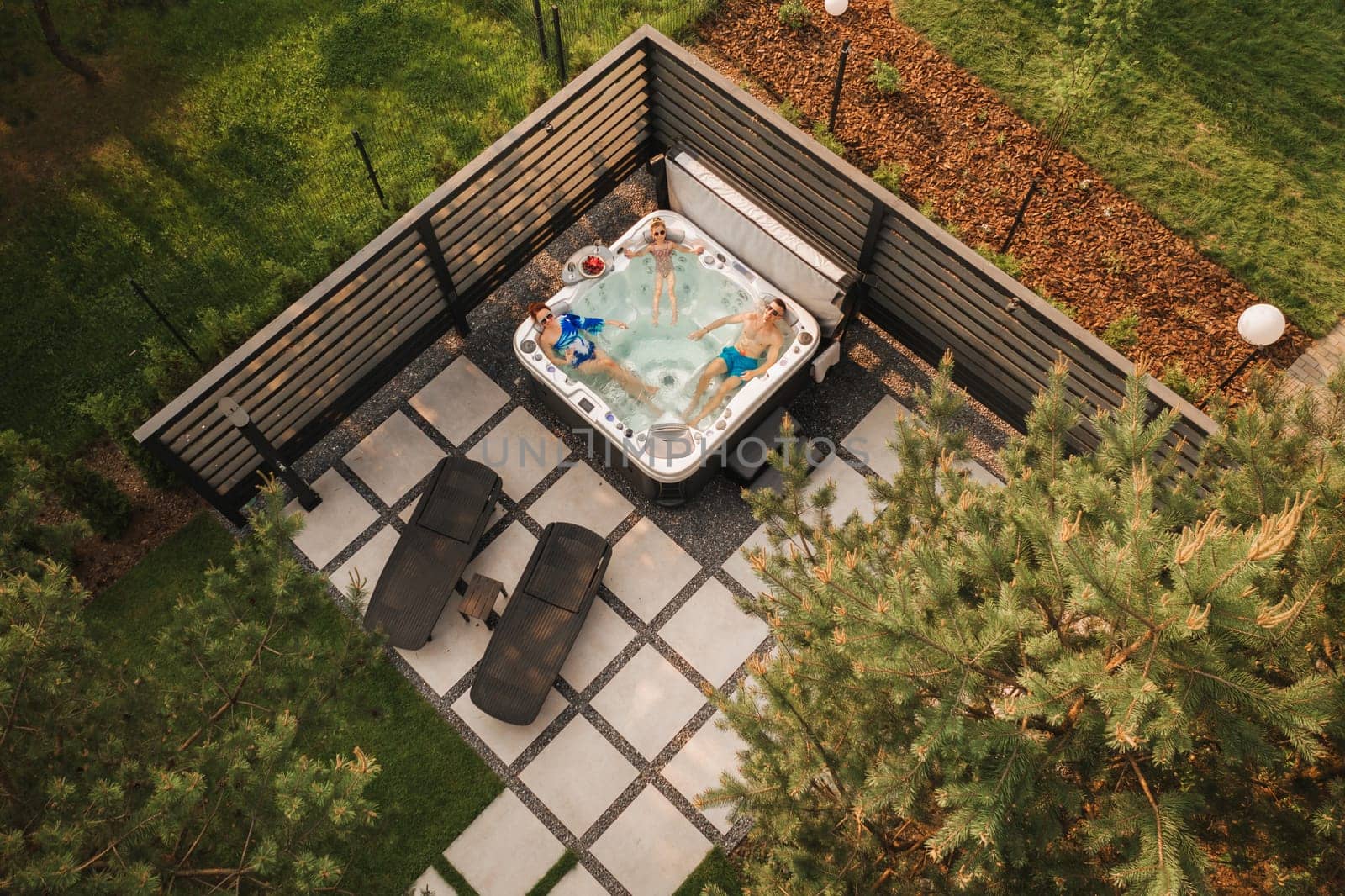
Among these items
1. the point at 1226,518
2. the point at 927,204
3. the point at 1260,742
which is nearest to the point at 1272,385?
the point at 1226,518

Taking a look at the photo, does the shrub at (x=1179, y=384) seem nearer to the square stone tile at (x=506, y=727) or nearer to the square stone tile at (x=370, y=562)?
the square stone tile at (x=506, y=727)

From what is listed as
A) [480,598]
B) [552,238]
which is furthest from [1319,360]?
[480,598]

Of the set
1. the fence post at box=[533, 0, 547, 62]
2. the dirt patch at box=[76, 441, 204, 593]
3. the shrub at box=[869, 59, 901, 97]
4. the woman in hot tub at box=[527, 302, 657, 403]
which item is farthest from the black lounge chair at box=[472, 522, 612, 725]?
the shrub at box=[869, 59, 901, 97]

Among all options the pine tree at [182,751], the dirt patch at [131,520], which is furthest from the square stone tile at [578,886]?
the dirt patch at [131,520]

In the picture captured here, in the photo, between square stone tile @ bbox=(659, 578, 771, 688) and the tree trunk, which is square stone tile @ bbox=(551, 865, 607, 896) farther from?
the tree trunk

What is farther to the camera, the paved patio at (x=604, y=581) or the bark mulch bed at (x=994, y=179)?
the bark mulch bed at (x=994, y=179)

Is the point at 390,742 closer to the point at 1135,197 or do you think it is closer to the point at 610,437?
the point at 610,437
